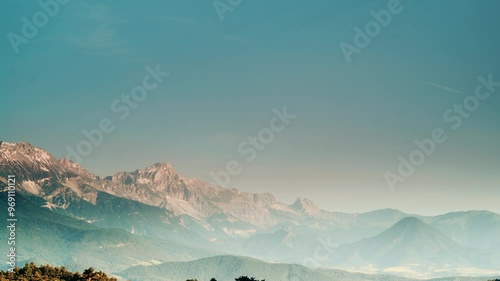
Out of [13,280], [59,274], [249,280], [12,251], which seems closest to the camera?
[13,280]

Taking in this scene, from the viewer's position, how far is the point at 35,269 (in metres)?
151

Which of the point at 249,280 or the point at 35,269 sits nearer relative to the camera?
the point at 249,280

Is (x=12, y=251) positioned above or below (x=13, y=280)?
above

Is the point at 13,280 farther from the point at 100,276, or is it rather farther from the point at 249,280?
the point at 249,280

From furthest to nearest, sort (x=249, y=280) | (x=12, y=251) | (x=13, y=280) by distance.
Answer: (x=12, y=251) < (x=249, y=280) < (x=13, y=280)

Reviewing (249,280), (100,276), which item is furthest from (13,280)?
(249,280)

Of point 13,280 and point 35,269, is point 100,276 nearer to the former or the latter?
point 13,280

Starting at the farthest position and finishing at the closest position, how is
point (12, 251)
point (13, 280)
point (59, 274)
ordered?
Answer: point (12, 251)
point (59, 274)
point (13, 280)

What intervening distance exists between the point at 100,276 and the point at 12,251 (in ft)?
208

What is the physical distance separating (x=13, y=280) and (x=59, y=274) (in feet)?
66.2

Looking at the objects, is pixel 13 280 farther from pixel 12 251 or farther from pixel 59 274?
pixel 12 251

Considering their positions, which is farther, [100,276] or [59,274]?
[59,274]

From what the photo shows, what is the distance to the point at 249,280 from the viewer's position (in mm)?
136000

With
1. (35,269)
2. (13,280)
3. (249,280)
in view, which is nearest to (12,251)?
(35,269)
